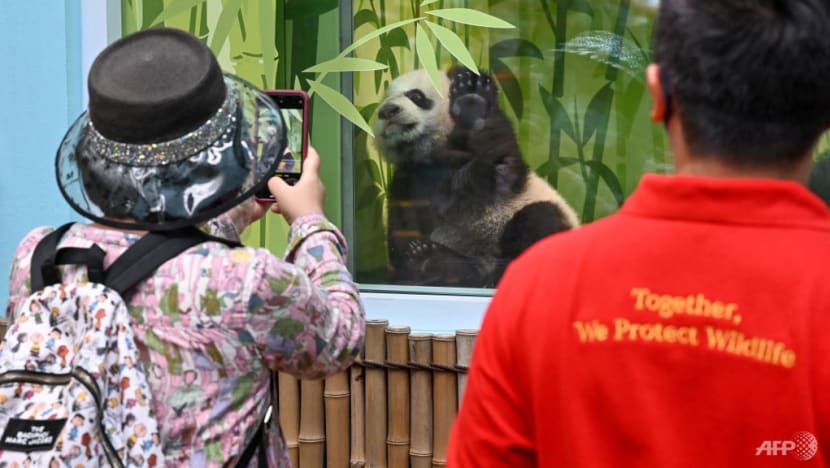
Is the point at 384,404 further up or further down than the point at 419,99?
further down

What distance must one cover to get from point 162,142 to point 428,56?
229 centimetres

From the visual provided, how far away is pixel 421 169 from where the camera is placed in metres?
4.07

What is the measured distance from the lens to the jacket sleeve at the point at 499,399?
142 cm

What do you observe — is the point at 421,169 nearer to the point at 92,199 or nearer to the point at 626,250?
the point at 92,199

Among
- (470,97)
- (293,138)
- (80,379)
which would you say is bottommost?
(80,379)

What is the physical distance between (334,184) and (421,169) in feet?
1.12

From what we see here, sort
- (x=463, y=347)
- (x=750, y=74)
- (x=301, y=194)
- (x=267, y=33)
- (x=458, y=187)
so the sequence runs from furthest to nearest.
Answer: (x=267, y=33) < (x=458, y=187) < (x=463, y=347) < (x=301, y=194) < (x=750, y=74)

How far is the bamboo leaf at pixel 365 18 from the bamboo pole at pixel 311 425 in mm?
1314

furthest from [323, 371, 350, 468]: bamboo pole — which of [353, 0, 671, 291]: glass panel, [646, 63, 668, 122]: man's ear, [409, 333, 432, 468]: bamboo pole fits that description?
[646, 63, 668, 122]: man's ear

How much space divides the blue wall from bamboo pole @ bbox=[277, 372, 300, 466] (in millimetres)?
1045

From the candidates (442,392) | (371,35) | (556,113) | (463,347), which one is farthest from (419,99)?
(442,392)

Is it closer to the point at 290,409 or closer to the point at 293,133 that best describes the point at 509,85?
the point at 290,409

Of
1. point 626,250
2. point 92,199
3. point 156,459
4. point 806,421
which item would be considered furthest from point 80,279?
point 806,421

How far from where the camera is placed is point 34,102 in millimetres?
4203
